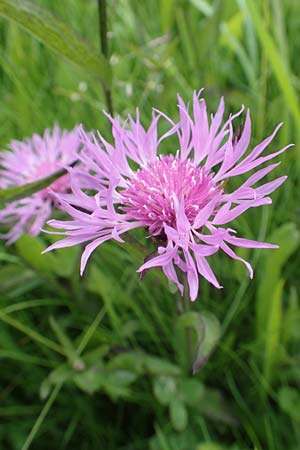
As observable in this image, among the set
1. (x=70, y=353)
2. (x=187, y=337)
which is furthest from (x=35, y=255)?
(x=187, y=337)

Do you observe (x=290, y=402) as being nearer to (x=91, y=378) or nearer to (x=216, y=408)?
(x=216, y=408)

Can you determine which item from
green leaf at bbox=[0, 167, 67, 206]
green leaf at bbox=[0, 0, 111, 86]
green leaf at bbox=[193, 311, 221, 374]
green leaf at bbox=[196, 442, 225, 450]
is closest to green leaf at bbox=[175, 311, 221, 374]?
green leaf at bbox=[193, 311, 221, 374]

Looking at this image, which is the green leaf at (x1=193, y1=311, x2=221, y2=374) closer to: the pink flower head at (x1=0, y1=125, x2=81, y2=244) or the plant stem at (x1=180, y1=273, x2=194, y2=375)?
the plant stem at (x1=180, y1=273, x2=194, y2=375)

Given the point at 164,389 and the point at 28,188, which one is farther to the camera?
the point at 164,389

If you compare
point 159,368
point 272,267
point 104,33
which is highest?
point 104,33

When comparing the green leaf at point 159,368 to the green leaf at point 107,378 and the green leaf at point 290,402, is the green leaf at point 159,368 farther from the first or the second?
the green leaf at point 290,402


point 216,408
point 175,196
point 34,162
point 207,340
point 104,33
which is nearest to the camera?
point 175,196

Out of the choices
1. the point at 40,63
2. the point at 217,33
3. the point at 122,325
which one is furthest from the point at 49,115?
the point at 122,325
